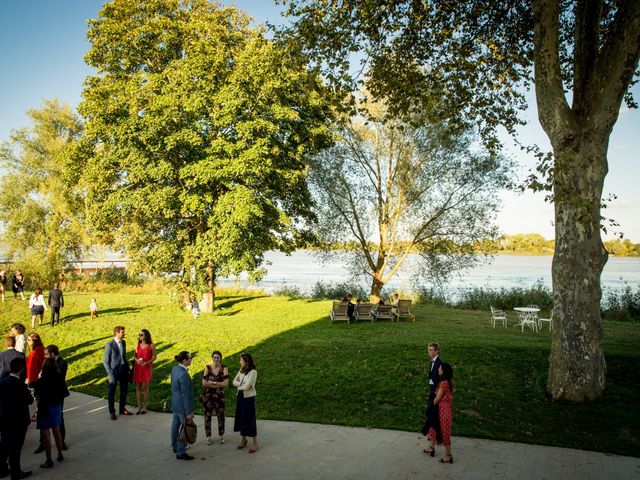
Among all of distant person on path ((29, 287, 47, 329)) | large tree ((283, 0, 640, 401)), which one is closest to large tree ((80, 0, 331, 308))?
distant person on path ((29, 287, 47, 329))

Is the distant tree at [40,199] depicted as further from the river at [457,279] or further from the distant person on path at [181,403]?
the distant person on path at [181,403]

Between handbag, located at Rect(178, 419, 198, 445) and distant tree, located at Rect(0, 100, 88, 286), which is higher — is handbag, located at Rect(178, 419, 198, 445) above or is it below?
below

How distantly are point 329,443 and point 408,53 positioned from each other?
12602 mm

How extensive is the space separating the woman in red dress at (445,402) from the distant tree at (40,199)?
37659mm

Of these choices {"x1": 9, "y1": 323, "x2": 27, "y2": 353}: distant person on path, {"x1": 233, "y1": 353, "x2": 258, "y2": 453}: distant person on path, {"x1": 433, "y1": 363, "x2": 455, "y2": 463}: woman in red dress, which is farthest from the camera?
{"x1": 9, "y1": 323, "x2": 27, "y2": 353}: distant person on path

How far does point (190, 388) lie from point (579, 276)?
8757 mm

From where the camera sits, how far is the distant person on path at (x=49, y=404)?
7582 mm

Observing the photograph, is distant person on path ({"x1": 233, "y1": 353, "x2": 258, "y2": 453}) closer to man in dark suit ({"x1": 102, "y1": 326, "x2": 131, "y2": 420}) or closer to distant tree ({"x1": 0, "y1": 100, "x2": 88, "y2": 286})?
man in dark suit ({"x1": 102, "y1": 326, "x2": 131, "y2": 420})

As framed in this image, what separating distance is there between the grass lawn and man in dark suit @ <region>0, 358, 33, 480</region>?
4.07 meters

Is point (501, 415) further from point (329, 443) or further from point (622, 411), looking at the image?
point (329, 443)

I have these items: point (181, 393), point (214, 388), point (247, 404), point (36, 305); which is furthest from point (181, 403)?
point (36, 305)

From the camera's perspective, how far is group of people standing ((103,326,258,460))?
7.97 m

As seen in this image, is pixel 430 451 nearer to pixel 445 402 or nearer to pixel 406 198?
pixel 445 402

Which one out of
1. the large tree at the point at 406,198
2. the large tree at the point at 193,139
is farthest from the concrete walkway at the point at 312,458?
the large tree at the point at 406,198
